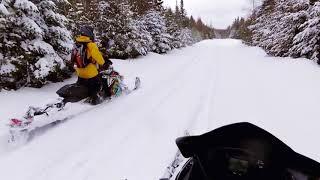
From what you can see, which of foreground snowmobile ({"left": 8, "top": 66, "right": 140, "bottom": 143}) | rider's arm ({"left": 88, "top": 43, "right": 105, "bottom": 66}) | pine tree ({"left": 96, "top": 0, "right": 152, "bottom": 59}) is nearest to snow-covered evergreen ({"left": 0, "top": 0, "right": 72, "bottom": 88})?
foreground snowmobile ({"left": 8, "top": 66, "right": 140, "bottom": 143})

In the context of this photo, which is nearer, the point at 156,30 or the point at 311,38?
the point at 311,38

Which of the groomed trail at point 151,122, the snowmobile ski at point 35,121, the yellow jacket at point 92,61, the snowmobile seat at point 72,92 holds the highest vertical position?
the yellow jacket at point 92,61

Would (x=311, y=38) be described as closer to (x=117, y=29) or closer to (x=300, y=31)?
(x=300, y=31)

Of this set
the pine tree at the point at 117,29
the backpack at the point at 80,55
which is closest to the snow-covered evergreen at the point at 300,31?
the pine tree at the point at 117,29

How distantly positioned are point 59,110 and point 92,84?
4.55ft

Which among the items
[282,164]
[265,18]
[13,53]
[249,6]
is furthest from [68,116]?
[249,6]

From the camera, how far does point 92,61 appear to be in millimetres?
8102

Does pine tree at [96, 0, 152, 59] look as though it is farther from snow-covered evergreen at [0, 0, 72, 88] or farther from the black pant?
the black pant

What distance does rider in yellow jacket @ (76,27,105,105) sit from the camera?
7.70 meters

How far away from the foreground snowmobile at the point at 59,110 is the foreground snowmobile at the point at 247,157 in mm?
4574

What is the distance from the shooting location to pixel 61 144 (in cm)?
598

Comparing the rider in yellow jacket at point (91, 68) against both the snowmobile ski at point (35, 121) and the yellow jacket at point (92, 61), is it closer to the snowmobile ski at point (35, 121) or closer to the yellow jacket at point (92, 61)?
the yellow jacket at point (92, 61)

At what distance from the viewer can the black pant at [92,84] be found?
809cm

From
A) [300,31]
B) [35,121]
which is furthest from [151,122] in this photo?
[300,31]
